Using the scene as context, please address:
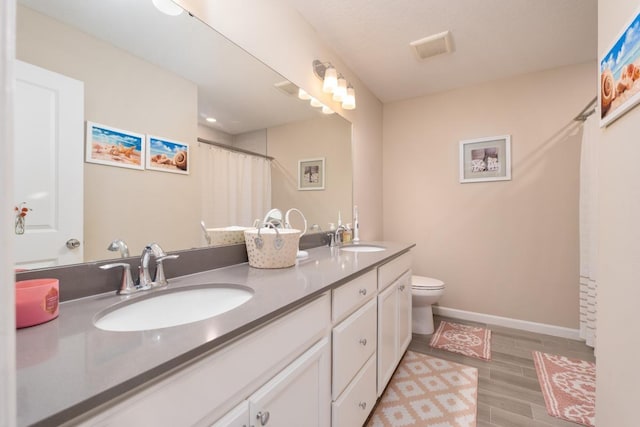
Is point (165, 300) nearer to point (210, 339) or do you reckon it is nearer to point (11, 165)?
point (210, 339)

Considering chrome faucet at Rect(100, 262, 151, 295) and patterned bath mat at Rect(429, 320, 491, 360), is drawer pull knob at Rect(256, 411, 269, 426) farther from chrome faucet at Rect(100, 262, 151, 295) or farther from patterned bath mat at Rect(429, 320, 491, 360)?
patterned bath mat at Rect(429, 320, 491, 360)

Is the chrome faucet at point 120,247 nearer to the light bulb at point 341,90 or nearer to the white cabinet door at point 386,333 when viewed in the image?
the white cabinet door at point 386,333

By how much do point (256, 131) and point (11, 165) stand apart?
1448 mm

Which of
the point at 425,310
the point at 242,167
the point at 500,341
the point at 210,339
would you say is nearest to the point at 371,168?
the point at 425,310

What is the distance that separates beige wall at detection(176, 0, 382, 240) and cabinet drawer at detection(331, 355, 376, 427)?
4.59ft

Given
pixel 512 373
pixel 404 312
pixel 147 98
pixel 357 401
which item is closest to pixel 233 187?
pixel 147 98

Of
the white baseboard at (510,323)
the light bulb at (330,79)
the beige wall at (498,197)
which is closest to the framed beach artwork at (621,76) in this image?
the light bulb at (330,79)

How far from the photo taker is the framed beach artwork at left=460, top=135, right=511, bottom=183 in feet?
8.34

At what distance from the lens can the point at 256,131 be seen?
160cm

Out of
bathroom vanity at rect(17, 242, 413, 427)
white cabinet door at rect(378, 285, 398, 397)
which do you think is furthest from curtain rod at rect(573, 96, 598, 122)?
bathroom vanity at rect(17, 242, 413, 427)

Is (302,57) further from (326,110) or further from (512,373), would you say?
(512,373)

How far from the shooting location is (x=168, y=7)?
1070 mm

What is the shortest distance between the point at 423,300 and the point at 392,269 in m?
0.87

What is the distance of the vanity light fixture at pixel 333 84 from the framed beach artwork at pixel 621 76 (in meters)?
1.40
